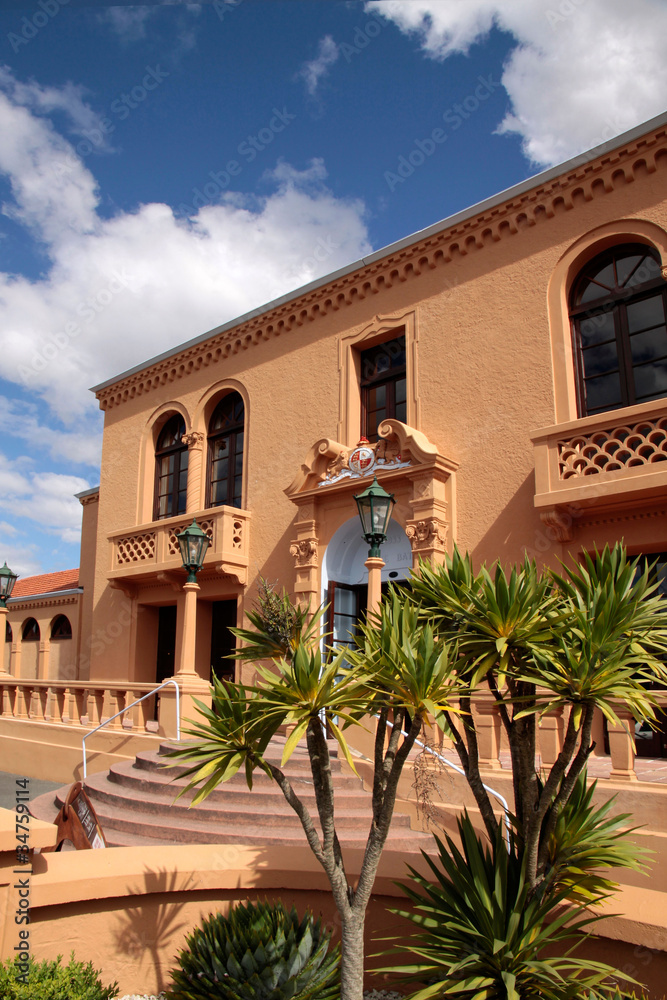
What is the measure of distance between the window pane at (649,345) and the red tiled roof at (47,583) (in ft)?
52.3

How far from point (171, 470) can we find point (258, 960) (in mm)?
13755

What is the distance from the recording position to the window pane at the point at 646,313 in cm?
988

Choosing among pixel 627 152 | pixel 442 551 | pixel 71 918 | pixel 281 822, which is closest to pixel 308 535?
pixel 442 551

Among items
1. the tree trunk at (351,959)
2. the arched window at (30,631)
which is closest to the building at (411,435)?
the tree trunk at (351,959)

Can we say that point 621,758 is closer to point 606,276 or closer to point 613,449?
point 613,449

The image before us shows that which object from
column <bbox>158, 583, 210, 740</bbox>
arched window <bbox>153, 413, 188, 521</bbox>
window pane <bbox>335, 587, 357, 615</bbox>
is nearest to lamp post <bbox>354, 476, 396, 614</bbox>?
column <bbox>158, 583, 210, 740</bbox>

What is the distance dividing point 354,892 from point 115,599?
1376 cm

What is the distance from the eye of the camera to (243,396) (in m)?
15.0

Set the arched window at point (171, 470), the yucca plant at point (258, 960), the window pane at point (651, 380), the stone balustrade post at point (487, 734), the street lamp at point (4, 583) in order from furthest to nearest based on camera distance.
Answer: the arched window at point (171, 470)
the street lamp at point (4, 583)
the window pane at point (651, 380)
the stone balustrade post at point (487, 734)
the yucca plant at point (258, 960)

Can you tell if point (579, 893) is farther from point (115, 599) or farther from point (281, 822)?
point (115, 599)

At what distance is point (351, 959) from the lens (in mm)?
3701

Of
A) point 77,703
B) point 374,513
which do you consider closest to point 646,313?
point 374,513

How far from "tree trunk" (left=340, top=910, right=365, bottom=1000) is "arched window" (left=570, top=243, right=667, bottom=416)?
26.4 ft

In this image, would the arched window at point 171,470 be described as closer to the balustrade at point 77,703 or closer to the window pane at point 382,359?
the balustrade at point 77,703
